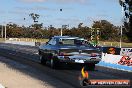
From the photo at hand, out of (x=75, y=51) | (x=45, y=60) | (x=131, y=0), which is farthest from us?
(x=131, y=0)

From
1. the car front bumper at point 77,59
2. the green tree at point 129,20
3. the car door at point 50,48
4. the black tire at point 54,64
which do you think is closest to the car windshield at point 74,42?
the car door at point 50,48

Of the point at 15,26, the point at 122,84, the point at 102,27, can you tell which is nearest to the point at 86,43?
the point at 122,84

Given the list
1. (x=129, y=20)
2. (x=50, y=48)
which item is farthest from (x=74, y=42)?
(x=129, y=20)

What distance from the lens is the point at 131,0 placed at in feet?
234

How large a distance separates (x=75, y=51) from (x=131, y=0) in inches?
2114

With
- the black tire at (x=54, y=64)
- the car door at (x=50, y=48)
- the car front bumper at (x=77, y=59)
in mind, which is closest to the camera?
the car front bumper at (x=77, y=59)

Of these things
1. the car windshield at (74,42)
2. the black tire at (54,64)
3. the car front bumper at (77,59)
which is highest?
the car windshield at (74,42)

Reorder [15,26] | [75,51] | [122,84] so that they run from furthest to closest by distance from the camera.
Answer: [15,26] < [75,51] < [122,84]

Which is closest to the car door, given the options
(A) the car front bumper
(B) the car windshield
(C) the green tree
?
(B) the car windshield

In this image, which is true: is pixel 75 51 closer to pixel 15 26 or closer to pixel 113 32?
pixel 113 32

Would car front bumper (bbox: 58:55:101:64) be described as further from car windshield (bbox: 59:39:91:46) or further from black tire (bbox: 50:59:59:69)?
car windshield (bbox: 59:39:91:46)

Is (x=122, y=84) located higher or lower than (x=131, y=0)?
lower

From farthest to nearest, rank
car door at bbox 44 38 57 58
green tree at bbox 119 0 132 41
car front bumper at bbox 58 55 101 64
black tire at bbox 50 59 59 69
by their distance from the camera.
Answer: green tree at bbox 119 0 132 41 < car door at bbox 44 38 57 58 < black tire at bbox 50 59 59 69 < car front bumper at bbox 58 55 101 64

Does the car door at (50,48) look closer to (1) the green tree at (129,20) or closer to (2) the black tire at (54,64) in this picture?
(2) the black tire at (54,64)
